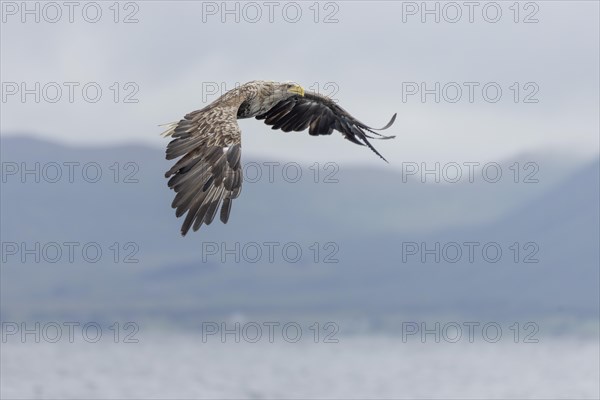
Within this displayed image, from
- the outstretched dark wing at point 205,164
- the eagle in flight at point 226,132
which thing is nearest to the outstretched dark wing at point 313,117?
the eagle in flight at point 226,132

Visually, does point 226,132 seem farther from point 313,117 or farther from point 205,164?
point 313,117

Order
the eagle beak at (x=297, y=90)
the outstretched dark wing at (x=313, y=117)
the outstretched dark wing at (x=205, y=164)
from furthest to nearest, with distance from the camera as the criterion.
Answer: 1. the outstretched dark wing at (x=313, y=117)
2. the eagle beak at (x=297, y=90)
3. the outstretched dark wing at (x=205, y=164)

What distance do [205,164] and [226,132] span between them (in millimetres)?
1215

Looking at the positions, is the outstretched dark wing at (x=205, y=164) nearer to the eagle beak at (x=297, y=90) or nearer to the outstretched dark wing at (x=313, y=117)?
the eagle beak at (x=297, y=90)

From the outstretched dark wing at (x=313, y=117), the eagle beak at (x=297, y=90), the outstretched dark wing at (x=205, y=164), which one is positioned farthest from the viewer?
the outstretched dark wing at (x=313, y=117)

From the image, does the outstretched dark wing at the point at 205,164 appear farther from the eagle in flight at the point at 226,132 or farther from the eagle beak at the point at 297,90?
the eagle beak at the point at 297,90

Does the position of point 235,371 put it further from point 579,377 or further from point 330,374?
point 579,377

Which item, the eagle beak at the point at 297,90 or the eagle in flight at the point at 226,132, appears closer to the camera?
the eagle in flight at the point at 226,132

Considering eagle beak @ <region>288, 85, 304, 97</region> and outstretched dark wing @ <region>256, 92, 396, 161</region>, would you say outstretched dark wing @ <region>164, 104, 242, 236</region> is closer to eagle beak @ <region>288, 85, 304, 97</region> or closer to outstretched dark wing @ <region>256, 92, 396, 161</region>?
eagle beak @ <region>288, 85, 304, 97</region>

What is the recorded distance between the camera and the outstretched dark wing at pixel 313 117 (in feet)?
94.9

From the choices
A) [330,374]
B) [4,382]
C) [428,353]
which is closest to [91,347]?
[428,353]

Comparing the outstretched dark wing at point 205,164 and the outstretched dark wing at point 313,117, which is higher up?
the outstretched dark wing at point 313,117

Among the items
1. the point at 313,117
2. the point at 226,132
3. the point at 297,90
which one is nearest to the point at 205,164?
the point at 226,132

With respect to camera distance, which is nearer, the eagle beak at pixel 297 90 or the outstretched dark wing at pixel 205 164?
the outstretched dark wing at pixel 205 164
